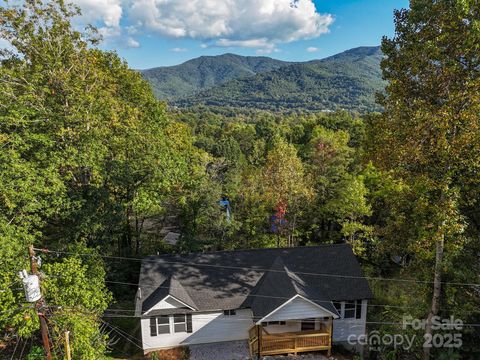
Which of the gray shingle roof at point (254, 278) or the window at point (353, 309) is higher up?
the gray shingle roof at point (254, 278)

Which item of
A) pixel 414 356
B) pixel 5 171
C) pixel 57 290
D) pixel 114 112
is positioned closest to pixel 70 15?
pixel 114 112

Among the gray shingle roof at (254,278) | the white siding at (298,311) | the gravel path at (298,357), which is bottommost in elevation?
the gravel path at (298,357)

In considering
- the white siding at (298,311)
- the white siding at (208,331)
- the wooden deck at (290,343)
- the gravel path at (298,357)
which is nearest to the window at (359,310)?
the wooden deck at (290,343)

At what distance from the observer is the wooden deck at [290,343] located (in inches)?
643

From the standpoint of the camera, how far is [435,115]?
11672 millimetres

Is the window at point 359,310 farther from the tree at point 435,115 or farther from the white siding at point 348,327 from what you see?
the tree at point 435,115

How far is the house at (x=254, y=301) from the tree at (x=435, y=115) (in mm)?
4837

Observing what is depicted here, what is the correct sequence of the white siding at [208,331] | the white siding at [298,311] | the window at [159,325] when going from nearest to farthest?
the white siding at [298,311] < the window at [159,325] < the white siding at [208,331]

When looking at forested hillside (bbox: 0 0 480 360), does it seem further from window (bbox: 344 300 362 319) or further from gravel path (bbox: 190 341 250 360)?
gravel path (bbox: 190 341 250 360)

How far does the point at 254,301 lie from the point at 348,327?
5.37m

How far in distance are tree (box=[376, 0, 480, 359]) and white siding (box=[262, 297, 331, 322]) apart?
4912 mm

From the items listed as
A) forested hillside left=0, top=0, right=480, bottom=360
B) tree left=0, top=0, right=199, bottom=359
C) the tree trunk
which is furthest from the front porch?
tree left=0, top=0, right=199, bottom=359

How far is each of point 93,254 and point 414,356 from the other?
1662cm

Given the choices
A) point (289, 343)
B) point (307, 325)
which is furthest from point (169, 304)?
point (307, 325)
